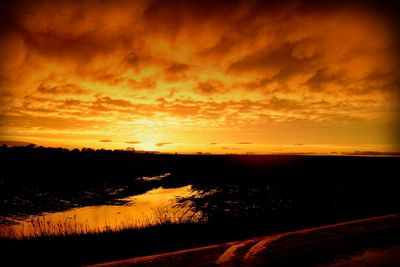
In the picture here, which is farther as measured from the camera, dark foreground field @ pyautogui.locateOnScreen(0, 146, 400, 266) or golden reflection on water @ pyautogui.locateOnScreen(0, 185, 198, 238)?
golden reflection on water @ pyautogui.locateOnScreen(0, 185, 198, 238)

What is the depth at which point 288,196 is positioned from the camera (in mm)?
20359

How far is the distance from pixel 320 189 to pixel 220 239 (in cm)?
1660

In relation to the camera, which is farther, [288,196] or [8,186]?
[8,186]

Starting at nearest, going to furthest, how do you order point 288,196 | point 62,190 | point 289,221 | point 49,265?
point 49,265, point 289,221, point 288,196, point 62,190

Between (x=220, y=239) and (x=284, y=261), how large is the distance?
6287 mm

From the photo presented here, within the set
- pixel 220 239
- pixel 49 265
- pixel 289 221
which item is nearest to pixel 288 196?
pixel 289 221

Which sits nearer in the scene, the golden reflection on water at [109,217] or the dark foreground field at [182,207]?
the dark foreground field at [182,207]

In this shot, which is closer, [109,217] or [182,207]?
[109,217]

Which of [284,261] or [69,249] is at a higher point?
[284,261]

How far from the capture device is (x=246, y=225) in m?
10.2

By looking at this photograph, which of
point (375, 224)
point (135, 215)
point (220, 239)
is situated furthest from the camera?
point (135, 215)

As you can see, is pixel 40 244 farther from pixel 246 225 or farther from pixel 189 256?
pixel 189 256

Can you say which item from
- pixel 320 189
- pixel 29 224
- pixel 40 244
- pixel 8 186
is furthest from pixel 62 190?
pixel 320 189

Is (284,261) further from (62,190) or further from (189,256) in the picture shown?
(62,190)
